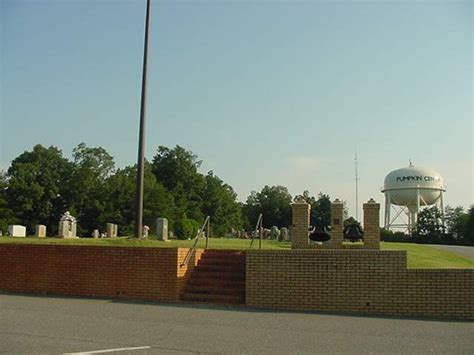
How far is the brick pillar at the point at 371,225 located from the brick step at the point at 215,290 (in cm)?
390

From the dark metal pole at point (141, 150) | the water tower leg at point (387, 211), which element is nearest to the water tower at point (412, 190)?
the water tower leg at point (387, 211)

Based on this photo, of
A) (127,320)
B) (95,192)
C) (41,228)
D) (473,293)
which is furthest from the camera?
(95,192)

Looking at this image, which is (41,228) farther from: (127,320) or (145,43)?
(127,320)

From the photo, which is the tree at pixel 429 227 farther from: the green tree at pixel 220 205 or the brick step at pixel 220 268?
the brick step at pixel 220 268

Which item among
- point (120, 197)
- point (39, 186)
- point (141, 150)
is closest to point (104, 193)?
point (120, 197)

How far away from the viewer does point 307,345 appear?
8.25 metres

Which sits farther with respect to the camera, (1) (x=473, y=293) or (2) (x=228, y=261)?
(2) (x=228, y=261)

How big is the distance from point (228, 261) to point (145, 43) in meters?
8.49

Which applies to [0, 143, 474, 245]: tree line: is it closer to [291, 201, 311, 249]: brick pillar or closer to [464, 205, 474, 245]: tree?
[464, 205, 474, 245]: tree

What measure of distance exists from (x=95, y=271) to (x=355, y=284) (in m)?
6.17

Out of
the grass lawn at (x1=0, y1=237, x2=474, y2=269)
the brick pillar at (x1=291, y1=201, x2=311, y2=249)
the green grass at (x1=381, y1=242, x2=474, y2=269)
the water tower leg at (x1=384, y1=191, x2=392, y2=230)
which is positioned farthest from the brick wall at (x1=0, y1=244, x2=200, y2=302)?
the water tower leg at (x1=384, y1=191, x2=392, y2=230)

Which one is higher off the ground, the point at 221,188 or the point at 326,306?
the point at 221,188

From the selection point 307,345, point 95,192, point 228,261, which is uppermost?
point 95,192

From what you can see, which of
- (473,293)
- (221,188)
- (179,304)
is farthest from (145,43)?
(221,188)
